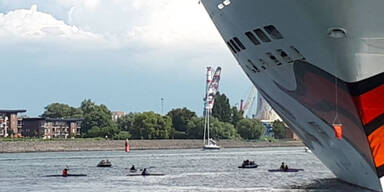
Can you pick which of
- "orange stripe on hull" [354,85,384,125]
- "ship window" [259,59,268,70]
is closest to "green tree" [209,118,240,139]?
"ship window" [259,59,268,70]

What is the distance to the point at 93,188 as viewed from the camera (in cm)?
5159

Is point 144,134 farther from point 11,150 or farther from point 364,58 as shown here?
point 364,58

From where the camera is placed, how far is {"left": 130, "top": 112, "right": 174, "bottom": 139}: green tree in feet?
588

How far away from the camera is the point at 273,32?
2425 cm

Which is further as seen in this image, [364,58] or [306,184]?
[306,184]

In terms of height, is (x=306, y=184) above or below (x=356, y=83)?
below

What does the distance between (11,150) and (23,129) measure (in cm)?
4395

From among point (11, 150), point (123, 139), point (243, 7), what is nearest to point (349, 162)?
point (243, 7)

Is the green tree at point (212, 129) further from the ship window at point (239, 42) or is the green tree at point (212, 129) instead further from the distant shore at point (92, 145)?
the ship window at point (239, 42)

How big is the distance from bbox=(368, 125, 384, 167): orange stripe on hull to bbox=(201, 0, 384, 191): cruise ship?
19 millimetres

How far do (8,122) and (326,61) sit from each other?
171369 millimetres

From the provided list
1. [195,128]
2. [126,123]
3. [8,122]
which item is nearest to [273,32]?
[195,128]

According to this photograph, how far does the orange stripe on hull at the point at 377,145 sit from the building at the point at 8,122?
6526 inches

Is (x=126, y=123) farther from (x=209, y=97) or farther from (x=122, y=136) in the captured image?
(x=209, y=97)
